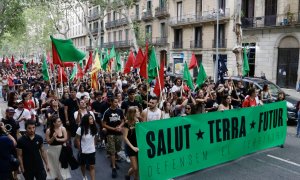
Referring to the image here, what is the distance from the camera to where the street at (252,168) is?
621 cm

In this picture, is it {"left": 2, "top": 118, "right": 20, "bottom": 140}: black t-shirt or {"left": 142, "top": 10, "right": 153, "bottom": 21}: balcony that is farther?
{"left": 142, "top": 10, "right": 153, "bottom": 21}: balcony

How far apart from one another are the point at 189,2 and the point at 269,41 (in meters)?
10.6

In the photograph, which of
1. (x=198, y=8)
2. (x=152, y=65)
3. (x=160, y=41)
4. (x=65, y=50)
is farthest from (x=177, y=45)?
(x=65, y=50)

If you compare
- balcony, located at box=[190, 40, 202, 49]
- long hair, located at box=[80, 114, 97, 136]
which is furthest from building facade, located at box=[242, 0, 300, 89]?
long hair, located at box=[80, 114, 97, 136]

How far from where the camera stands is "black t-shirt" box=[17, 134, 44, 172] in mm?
4871

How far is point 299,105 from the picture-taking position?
9.61 m

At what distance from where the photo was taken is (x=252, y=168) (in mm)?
6621

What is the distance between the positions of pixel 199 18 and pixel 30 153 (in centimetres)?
2682

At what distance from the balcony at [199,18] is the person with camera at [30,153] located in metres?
24.2

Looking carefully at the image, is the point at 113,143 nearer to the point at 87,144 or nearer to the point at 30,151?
the point at 87,144

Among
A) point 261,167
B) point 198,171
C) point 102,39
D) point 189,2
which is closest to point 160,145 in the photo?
point 198,171

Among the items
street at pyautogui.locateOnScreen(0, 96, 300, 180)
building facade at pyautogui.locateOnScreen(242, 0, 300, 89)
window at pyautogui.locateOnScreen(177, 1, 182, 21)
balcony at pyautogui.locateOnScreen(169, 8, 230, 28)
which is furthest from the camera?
window at pyautogui.locateOnScreen(177, 1, 182, 21)

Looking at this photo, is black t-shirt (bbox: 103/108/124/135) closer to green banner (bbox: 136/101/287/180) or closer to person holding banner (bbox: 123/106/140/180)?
person holding banner (bbox: 123/106/140/180)

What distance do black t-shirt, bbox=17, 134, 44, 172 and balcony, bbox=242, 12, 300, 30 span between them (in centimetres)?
2046
